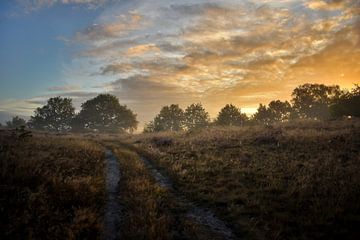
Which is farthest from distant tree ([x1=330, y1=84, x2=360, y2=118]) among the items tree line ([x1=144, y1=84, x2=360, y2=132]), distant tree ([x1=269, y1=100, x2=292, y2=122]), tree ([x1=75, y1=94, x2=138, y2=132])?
tree ([x1=75, y1=94, x2=138, y2=132])

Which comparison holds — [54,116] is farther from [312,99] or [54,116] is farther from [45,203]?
[45,203]

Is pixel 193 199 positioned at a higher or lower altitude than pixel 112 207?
lower

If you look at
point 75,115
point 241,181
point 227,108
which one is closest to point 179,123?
point 227,108

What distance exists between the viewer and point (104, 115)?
341 ft

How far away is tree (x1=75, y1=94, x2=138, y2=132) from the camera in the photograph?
335 feet

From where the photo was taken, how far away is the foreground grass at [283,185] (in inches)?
355

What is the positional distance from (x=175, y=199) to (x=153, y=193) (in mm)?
893

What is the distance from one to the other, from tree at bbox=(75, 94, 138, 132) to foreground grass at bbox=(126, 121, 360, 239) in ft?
274

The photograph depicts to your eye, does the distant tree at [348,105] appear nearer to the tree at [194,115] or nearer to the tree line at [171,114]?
the tree line at [171,114]

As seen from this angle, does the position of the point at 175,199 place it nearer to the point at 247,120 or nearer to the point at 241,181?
the point at 241,181

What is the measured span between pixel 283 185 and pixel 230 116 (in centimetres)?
8291

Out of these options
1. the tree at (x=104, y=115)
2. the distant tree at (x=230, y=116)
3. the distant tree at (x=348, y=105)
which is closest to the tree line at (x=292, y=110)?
the distant tree at (x=230, y=116)

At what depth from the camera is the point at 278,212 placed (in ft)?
33.2

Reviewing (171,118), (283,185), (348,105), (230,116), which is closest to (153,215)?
(283,185)
